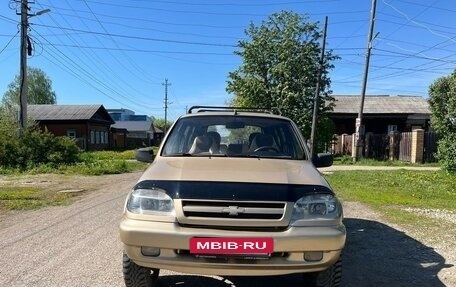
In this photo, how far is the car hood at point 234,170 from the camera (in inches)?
150

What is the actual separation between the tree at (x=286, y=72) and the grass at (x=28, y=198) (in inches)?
823

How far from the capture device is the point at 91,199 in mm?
11297

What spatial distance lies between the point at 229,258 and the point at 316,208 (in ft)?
2.69

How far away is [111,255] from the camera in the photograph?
568cm

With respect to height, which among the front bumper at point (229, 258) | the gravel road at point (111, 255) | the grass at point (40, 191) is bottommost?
the grass at point (40, 191)

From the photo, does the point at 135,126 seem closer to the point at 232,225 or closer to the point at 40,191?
the point at 40,191

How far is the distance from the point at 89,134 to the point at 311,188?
47.9m

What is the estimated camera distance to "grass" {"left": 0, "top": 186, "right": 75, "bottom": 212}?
995 cm

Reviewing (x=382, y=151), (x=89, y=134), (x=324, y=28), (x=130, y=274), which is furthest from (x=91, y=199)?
(x=89, y=134)

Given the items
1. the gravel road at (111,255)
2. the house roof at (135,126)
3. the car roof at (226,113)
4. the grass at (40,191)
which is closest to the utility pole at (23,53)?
the grass at (40,191)

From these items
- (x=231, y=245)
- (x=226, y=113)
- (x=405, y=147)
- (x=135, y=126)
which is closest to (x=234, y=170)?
(x=231, y=245)

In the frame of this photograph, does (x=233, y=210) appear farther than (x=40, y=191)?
No

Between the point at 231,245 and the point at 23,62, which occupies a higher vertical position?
the point at 23,62

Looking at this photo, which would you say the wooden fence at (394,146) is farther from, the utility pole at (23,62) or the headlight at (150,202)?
the headlight at (150,202)
